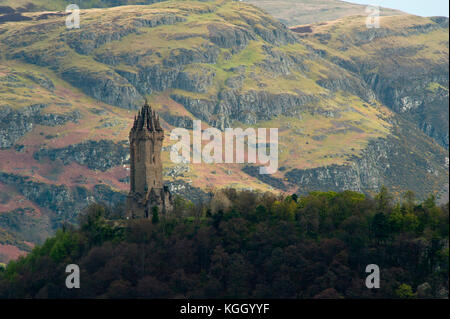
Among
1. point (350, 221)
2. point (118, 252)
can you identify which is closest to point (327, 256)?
point (350, 221)

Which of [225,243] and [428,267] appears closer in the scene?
[428,267]
